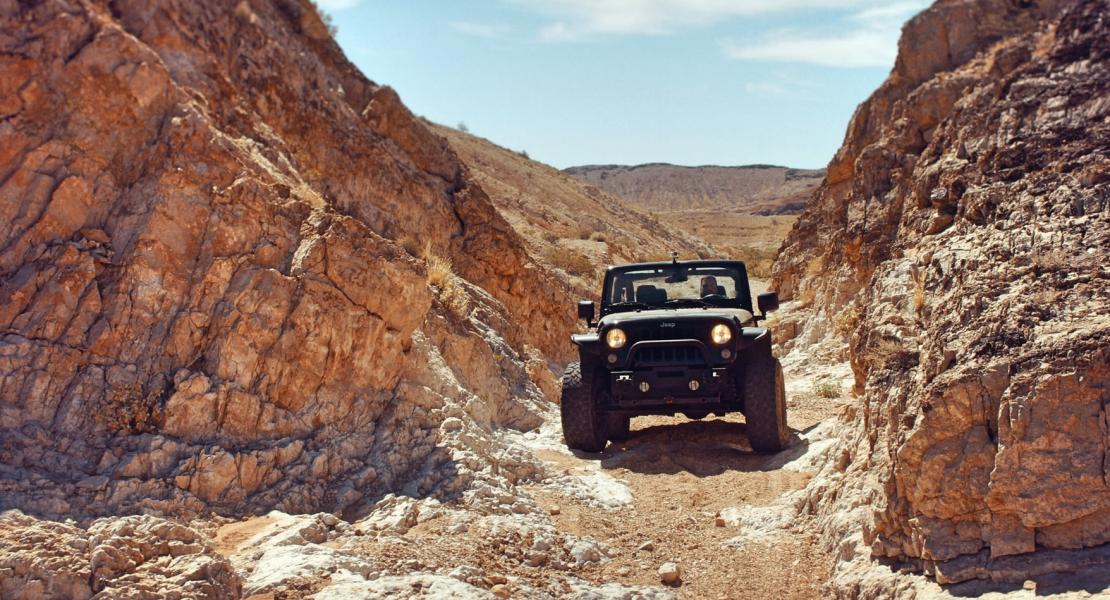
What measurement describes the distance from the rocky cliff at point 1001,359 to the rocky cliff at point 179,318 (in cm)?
319

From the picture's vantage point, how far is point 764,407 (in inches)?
336

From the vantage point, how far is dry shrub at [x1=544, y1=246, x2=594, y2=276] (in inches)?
1001

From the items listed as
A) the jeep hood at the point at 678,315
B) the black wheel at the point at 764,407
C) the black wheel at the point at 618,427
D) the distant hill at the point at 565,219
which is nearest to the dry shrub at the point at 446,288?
the jeep hood at the point at 678,315

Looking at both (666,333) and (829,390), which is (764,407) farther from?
(829,390)

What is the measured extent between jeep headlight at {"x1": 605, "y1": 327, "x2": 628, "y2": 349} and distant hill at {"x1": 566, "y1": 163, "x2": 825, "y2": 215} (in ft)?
332

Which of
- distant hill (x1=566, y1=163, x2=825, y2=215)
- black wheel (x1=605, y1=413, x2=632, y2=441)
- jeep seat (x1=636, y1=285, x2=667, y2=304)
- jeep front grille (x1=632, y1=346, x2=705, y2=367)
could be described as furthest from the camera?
→ distant hill (x1=566, y1=163, x2=825, y2=215)

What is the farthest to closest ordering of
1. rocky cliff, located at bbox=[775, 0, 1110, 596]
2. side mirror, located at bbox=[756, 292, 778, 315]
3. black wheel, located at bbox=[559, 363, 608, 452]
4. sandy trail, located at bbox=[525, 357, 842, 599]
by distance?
side mirror, located at bbox=[756, 292, 778, 315]
black wheel, located at bbox=[559, 363, 608, 452]
sandy trail, located at bbox=[525, 357, 842, 599]
rocky cliff, located at bbox=[775, 0, 1110, 596]

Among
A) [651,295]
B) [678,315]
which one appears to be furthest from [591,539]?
[651,295]

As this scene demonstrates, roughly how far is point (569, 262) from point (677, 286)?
51.3ft

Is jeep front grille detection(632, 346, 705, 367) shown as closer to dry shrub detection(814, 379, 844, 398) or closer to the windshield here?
the windshield

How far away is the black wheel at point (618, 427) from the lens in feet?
32.0

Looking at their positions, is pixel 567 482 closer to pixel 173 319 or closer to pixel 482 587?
pixel 482 587

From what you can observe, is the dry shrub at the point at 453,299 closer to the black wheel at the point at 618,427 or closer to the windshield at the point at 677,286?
the windshield at the point at 677,286

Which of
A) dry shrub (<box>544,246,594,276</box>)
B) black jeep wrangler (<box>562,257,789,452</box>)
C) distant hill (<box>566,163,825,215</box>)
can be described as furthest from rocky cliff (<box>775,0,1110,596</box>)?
distant hill (<box>566,163,825,215</box>)
